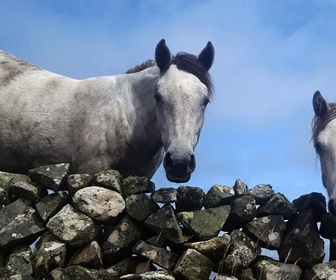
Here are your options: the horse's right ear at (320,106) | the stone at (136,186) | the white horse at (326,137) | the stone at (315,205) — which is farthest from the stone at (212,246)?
the horse's right ear at (320,106)

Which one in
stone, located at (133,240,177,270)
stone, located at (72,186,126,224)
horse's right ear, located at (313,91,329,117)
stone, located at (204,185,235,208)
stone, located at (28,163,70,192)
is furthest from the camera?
horse's right ear, located at (313,91,329,117)

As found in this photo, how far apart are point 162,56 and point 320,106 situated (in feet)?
6.79

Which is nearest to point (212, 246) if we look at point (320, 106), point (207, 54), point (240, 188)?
point (240, 188)

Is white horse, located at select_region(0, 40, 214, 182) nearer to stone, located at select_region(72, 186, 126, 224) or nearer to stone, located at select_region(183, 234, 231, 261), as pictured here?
stone, located at select_region(72, 186, 126, 224)

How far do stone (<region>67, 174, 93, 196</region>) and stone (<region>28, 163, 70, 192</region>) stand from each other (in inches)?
4.4

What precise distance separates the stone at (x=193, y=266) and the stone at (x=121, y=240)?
554mm

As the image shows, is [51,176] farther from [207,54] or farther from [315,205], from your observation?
[315,205]

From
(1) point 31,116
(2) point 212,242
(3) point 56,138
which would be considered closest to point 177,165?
(2) point 212,242

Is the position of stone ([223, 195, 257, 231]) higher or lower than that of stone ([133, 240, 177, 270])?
higher

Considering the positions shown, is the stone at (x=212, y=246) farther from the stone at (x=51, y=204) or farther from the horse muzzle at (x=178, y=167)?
the stone at (x=51, y=204)

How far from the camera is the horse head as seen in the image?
548cm

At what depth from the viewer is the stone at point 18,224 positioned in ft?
18.0

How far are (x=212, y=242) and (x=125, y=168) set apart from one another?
5.80ft

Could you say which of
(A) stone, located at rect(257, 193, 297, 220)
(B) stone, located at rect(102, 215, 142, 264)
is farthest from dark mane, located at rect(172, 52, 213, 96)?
(B) stone, located at rect(102, 215, 142, 264)
